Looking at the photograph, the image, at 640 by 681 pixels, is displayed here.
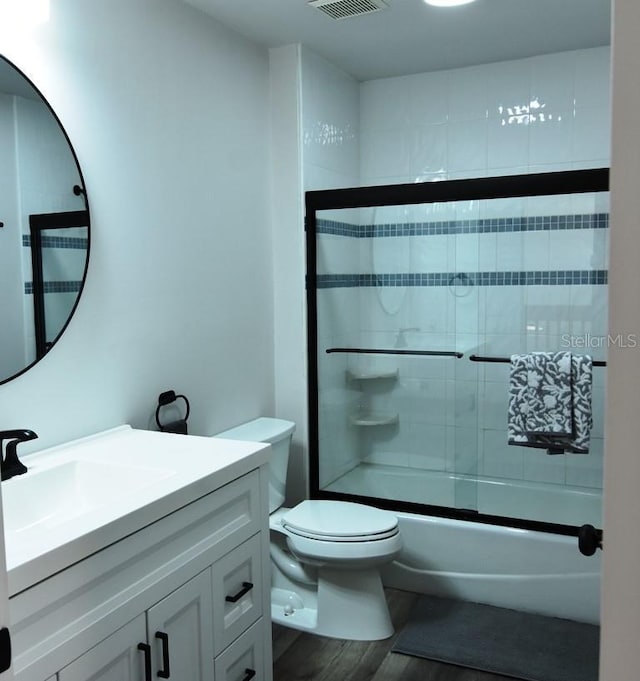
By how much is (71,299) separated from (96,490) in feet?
2.00

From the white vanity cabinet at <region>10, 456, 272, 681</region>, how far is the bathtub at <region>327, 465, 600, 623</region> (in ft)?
3.60

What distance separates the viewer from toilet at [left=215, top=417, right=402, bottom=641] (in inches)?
98.0

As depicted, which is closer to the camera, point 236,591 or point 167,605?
point 167,605

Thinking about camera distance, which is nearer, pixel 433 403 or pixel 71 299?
pixel 71 299

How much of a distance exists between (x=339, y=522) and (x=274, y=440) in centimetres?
44

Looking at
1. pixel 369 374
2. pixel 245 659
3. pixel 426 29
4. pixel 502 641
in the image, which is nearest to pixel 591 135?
pixel 426 29

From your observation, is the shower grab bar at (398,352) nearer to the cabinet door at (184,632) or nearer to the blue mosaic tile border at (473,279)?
the blue mosaic tile border at (473,279)

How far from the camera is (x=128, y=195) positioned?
7.68ft

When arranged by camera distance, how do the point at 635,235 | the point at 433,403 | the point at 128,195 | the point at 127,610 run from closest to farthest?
the point at 635,235
the point at 127,610
the point at 128,195
the point at 433,403

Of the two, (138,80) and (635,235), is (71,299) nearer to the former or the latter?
(138,80)

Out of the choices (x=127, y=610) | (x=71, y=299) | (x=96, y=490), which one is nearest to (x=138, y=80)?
(x=71, y=299)

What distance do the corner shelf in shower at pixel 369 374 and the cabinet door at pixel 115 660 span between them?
1917mm

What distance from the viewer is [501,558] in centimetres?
281

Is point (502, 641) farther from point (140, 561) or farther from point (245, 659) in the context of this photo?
point (140, 561)
